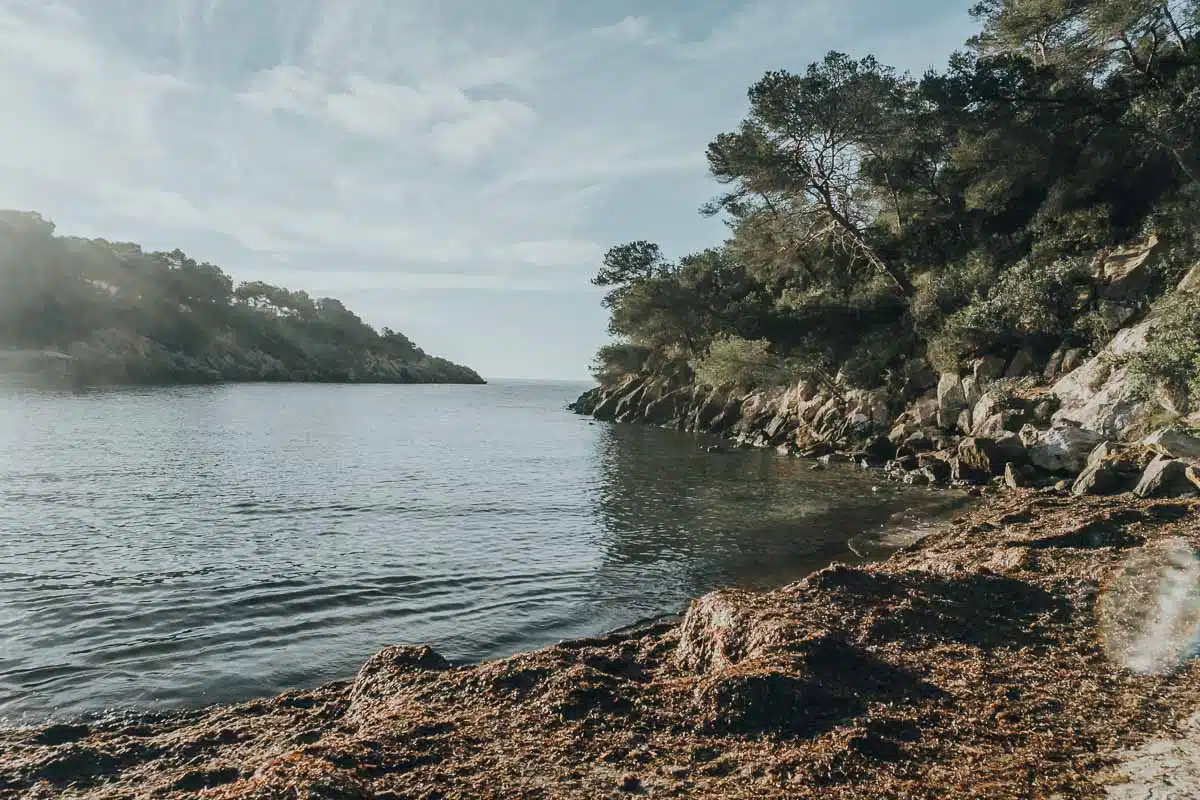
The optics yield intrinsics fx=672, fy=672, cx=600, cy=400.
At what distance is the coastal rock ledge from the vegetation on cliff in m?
19.1

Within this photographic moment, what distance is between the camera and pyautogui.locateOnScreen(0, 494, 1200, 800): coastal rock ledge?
5188mm

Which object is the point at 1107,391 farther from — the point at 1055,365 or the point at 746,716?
the point at 746,716

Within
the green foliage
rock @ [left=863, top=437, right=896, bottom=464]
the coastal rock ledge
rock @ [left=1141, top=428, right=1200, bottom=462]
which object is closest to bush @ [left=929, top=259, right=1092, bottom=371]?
rock @ [left=863, top=437, right=896, bottom=464]

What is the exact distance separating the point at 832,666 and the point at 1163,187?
3745 cm

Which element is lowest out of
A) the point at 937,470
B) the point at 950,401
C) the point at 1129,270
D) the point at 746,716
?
the point at 746,716

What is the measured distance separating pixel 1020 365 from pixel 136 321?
13798 centimetres

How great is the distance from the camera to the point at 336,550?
1644 cm

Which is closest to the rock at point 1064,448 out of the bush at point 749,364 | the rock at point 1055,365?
the rock at point 1055,365

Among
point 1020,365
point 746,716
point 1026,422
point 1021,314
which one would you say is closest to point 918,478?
point 1026,422

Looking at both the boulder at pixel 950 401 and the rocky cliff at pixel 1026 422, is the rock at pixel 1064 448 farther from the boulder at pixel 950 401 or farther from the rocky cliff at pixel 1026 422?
the boulder at pixel 950 401

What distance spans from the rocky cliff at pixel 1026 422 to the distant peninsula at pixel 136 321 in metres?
101

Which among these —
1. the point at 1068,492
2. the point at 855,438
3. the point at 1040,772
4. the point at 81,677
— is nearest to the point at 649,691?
the point at 1040,772

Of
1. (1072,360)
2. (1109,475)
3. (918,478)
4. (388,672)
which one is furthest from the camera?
(1072,360)

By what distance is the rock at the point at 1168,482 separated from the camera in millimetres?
16516
